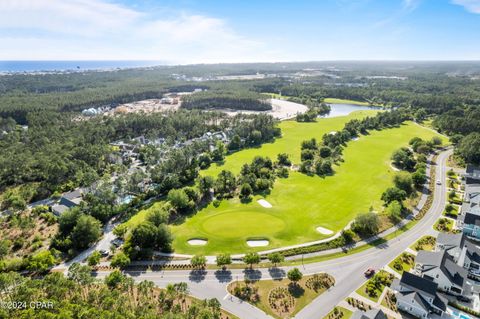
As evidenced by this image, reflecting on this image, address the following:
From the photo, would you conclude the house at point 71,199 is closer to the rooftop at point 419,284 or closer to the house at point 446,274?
the rooftop at point 419,284

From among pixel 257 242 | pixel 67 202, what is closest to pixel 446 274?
pixel 257 242

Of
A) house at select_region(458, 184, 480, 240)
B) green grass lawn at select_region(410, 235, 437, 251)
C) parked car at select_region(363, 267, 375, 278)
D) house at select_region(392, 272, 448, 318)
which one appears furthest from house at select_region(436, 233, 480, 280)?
parked car at select_region(363, 267, 375, 278)

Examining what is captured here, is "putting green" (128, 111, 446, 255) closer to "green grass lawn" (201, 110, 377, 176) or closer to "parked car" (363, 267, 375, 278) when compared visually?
"green grass lawn" (201, 110, 377, 176)

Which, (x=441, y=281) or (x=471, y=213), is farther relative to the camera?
(x=471, y=213)

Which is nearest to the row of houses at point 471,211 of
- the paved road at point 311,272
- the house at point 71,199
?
the paved road at point 311,272

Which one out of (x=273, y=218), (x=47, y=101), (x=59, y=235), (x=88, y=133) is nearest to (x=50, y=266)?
(x=59, y=235)

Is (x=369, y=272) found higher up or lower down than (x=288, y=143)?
lower down

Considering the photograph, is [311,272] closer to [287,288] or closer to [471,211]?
[287,288]
